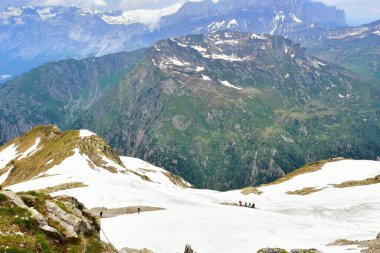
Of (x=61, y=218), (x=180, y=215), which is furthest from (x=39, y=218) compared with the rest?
(x=180, y=215)

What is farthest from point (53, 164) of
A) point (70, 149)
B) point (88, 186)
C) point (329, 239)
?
point (329, 239)

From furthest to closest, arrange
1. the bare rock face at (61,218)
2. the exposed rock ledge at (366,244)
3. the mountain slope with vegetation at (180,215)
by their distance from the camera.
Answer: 1. the exposed rock ledge at (366,244)
2. the mountain slope with vegetation at (180,215)
3. the bare rock face at (61,218)

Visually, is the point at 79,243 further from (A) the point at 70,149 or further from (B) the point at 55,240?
(A) the point at 70,149

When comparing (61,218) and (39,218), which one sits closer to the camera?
(39,218)

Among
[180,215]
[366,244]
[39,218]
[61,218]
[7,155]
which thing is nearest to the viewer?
[39,218]

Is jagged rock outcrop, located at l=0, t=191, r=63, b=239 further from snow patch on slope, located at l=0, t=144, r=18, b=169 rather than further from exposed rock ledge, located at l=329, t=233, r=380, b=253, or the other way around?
snow patch on slope, located at l=0, t=144, r=18, b=169

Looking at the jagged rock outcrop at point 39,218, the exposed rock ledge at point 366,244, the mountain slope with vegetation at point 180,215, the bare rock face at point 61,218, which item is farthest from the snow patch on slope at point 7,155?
the exposed rock ledge at point 366,244

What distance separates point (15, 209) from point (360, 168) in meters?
105

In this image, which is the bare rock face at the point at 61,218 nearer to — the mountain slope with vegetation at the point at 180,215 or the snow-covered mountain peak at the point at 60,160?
the mountain slope with vegetation at the point at 180,215

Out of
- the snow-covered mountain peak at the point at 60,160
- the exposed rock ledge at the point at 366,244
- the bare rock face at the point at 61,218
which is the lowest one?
the snow-covered mountain peak at the point at 60,160

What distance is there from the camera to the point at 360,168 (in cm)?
11244

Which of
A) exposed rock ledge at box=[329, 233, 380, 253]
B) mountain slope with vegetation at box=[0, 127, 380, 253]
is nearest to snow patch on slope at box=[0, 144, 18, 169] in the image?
mountain slope with vegetation at box=[0, 127, 380, 253]

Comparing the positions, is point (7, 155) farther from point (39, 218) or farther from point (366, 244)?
point (366, 244)

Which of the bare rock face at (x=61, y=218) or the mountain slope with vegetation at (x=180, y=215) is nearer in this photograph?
the bare rock face at (x=61, y=218)
